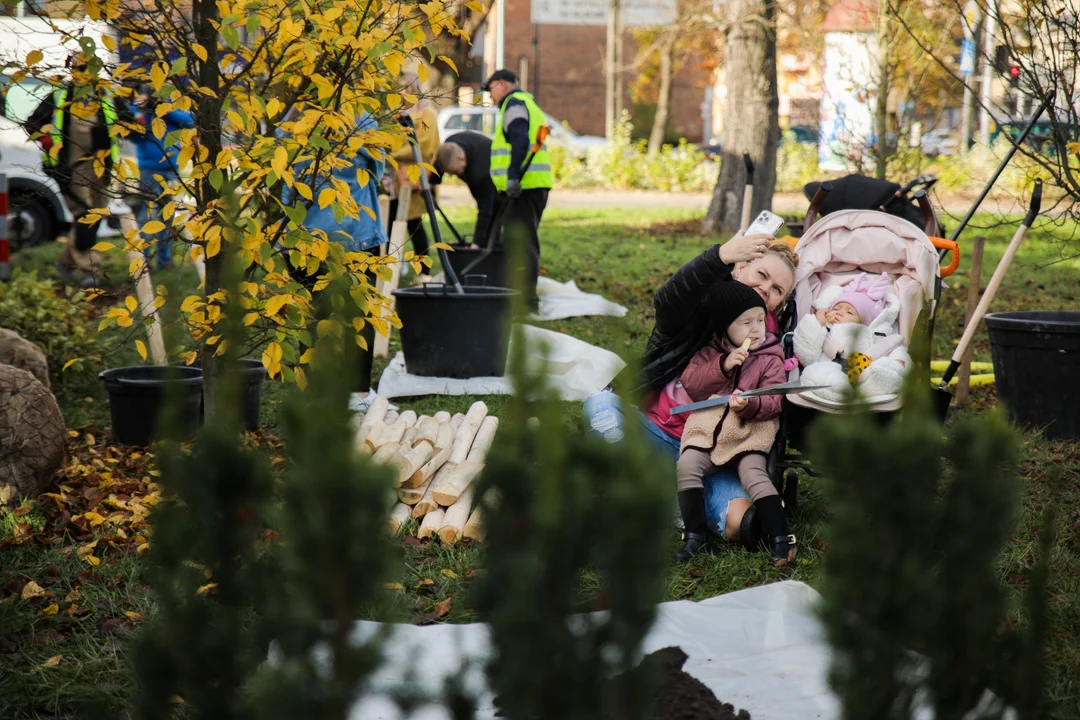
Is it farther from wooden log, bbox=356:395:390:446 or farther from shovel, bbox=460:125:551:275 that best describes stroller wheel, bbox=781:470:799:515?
shovel, bbox=460:125:551:275

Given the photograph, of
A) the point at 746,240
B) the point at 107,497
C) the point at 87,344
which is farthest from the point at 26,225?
the point at 746,240

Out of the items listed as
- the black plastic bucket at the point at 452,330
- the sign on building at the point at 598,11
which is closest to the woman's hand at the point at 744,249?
the black plastic bucket at the point at 452,330

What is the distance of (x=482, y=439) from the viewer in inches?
194

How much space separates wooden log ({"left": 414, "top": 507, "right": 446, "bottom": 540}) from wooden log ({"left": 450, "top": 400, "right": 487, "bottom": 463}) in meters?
0.48

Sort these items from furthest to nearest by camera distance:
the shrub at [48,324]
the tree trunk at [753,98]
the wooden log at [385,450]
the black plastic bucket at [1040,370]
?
the tree trunk at [753,98], the shrub at [48,324], the black plastic bucket at [1040,370], the wooden log at [385,450]

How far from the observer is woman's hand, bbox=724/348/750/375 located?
3916 millimetres

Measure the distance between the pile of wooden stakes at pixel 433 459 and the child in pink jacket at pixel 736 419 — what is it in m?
0.78

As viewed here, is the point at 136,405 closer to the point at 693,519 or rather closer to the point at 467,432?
the point at 467,432

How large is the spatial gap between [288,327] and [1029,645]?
9.25 ft

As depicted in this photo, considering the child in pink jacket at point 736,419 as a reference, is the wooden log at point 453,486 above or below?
below

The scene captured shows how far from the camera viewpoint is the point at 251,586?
145 cm

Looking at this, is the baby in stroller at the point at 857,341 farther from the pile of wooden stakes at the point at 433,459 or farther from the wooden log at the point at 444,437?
the wooden log at the point at 444,437

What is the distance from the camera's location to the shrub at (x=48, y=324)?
614 centimetres

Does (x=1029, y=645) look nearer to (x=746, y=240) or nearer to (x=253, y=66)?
(x=746, y=240)
